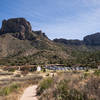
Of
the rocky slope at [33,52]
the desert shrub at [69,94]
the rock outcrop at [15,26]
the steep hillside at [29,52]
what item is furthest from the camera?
the rock outcrop at [15,26]

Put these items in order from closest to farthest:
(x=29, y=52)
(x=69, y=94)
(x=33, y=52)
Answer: (x=69, y=94), (x=33, y=52), (x=29, y=52)

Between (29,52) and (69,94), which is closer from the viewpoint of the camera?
(69,94)

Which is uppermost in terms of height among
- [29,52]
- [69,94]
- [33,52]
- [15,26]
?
[15,26]

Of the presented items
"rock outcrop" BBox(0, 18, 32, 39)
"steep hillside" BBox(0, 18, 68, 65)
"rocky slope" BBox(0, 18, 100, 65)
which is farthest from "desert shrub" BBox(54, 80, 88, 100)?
"rock outcrop" BBox(0, 18, 32, 39)

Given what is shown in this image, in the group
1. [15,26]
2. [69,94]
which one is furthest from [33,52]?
[69,94]

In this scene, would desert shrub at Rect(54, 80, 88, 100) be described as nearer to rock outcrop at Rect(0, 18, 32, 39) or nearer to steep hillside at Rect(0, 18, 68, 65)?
steep hillside at Rect(0, 18, 68, 65)

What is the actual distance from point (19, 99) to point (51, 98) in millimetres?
3850

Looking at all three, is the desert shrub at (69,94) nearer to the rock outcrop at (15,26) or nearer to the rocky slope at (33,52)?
the rocky slope at (33,52)

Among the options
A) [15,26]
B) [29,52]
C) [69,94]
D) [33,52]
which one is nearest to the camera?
[69,94]

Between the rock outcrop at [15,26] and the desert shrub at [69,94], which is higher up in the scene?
the rock outcrop at [15,26]

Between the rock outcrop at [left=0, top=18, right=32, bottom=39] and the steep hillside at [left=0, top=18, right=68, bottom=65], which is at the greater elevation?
the rock outcrop at [left=0, top=18, right=32, bottom=39]

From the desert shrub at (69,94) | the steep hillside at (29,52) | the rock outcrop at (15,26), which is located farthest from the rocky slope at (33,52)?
the desert shrub at (69,94)

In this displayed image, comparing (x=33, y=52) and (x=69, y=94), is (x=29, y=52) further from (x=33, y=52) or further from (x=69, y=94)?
(x=69, y=94)

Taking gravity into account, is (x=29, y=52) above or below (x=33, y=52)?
above
